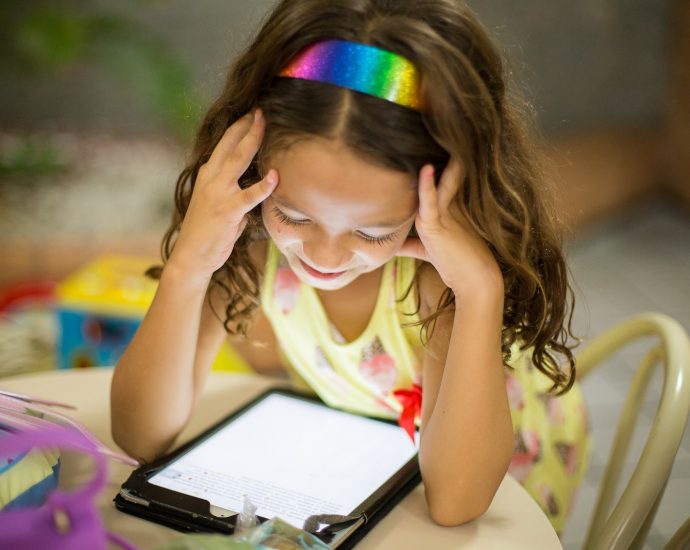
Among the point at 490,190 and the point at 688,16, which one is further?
the point at 688,16

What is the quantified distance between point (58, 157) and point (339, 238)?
2347mm

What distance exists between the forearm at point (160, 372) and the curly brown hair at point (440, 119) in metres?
0.17

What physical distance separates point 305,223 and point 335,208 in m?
0.06

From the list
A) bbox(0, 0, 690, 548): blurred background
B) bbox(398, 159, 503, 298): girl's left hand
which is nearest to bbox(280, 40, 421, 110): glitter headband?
bbox(398, 159, 503, 298): girl's left hand

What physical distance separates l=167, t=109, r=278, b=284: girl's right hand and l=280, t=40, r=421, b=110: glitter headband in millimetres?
120

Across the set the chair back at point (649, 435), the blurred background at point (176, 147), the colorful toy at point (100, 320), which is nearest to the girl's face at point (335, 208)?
the chair back at point (649, 435)

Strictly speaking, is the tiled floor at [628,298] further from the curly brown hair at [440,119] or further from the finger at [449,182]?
the finger at [449,182]

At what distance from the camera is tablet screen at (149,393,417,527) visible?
862 mm

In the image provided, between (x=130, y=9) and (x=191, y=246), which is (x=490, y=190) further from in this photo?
(x=130, y=9)

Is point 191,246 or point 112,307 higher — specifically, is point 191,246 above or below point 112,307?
above

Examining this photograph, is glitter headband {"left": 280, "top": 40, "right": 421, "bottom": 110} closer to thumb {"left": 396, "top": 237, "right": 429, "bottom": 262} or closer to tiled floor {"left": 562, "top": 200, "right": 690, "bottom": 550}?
thumb {"left": 396, "top": 237, "right": 429, "bottom": 262}

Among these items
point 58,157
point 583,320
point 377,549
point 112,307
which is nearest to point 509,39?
point 583,320

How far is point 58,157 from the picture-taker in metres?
2.96

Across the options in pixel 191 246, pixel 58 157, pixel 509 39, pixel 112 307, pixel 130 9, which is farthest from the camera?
pixel 509 39
